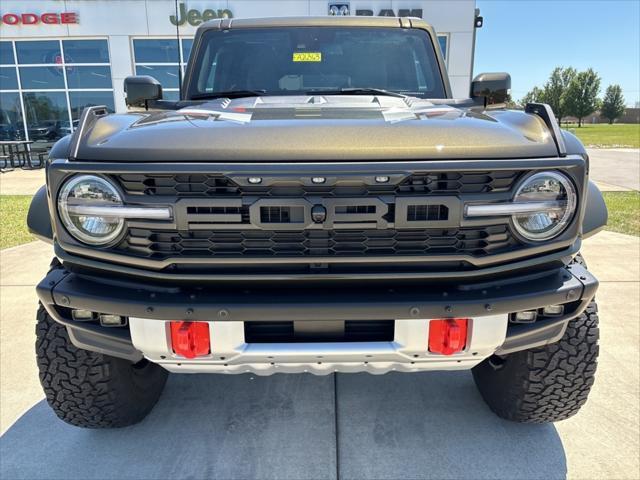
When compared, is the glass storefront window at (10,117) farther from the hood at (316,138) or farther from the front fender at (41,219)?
the hood at (316,138)

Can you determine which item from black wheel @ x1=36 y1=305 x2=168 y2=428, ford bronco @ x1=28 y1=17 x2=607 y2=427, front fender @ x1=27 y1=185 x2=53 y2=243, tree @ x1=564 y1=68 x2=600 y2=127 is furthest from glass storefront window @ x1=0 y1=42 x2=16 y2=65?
tree @ x1=564 y1=68 x2=600 y2=127

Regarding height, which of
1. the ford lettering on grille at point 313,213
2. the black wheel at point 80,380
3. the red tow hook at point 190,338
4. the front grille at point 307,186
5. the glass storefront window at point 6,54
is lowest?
the black wheel at point 80,380

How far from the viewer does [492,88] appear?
2.71 m

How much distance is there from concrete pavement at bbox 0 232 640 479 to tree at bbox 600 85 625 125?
83711 millimetres

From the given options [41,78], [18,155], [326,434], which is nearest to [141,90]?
[326,434]

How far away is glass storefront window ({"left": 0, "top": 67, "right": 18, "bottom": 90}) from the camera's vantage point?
14.6 metres

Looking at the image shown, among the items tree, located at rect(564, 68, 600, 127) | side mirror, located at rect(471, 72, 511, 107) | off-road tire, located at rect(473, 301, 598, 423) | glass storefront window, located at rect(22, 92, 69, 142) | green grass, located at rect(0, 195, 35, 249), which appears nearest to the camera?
off-road tire, located at rect(473, 301, 598, 423)

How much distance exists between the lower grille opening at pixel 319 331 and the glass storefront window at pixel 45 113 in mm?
15558

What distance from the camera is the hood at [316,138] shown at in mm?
1605

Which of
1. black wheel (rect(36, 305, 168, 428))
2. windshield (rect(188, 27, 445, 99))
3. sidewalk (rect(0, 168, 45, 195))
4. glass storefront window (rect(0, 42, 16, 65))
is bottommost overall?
sidewalk (rect(0, 168, 45, 195))

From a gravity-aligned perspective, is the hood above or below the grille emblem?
above

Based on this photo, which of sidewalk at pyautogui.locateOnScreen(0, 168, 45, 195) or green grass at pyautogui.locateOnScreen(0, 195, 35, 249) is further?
sidewalk at pyautogui.locateOnScreen(0, 168, 45, 195)

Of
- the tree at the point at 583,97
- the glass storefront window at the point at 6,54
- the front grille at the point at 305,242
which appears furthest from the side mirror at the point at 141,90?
the tree at the point at 583,97

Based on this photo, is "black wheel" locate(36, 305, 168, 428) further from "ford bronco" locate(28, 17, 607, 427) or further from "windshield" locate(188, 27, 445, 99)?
"windshield" locate(188, 27, 445, 99)
